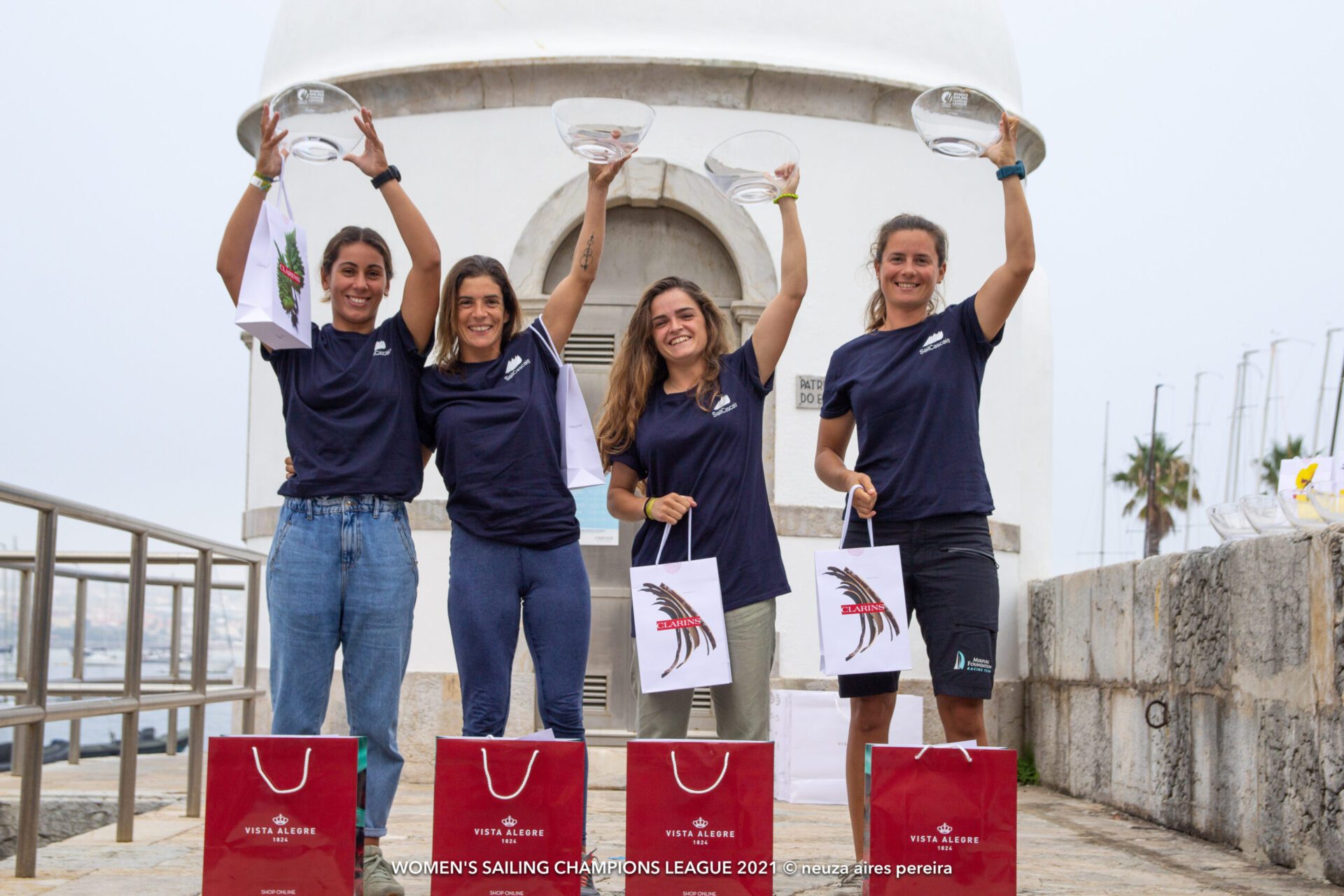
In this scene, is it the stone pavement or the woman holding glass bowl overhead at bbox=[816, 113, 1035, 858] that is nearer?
the woman holding glass bowl overhead at bbox=[816, 113, 1035, 858]

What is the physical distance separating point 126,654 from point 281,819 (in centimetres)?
229

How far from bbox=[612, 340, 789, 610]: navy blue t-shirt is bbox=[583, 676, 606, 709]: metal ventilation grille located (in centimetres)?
437

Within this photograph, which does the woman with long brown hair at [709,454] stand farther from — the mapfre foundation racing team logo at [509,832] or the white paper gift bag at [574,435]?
the mapfre foundation racing team logo at [509,832]

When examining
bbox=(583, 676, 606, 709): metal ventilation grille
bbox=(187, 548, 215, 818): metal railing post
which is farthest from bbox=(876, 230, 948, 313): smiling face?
bbox=(583, 676, 606, 709): metal ventilation grille

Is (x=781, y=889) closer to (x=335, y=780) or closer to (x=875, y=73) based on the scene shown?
(x=335, y=780)

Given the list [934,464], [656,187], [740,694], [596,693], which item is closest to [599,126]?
[934,464]

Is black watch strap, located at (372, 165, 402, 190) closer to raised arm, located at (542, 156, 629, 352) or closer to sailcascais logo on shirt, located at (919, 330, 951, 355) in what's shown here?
raised arm, located at (542, 156, 629, 352)

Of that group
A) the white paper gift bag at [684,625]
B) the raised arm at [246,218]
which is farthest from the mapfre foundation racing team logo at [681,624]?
the raised arm at [246,218]

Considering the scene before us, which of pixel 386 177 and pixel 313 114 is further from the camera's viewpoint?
pixel 313 114

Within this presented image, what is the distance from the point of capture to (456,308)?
394cm

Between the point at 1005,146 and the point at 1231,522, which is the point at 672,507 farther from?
the point at 1231,522

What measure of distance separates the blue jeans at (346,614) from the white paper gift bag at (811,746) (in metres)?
3.69

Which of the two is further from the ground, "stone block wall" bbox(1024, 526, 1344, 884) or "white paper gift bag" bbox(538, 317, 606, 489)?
"white paper gift bag" bbox(538, 317, 606, 489)

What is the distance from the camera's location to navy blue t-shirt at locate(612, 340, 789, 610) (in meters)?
3.81
